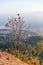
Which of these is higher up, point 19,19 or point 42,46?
point 19,19

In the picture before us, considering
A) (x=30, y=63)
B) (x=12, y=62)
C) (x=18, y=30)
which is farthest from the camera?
(x=18, y=30)

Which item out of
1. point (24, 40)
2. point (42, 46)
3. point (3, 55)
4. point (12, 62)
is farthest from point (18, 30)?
point (12, 62)

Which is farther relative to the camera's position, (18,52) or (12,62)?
(18,52)

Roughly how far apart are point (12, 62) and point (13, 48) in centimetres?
225

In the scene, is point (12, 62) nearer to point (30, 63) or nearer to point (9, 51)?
point (30, 63)

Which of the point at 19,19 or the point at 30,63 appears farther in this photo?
the point at 19,19

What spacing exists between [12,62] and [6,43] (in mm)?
2167

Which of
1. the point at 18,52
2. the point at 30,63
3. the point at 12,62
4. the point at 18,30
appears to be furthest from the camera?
the point at 18,30

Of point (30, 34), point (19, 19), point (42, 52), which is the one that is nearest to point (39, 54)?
point (42, 52)

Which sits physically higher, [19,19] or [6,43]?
[19,19]

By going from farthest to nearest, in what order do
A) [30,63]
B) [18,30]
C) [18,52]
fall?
[18,30] → [18,52] → [30,63]

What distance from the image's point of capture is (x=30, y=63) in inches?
315

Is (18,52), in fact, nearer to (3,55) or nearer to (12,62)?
(3,55)

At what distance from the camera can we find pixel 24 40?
388 inches
